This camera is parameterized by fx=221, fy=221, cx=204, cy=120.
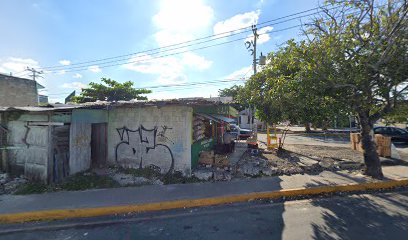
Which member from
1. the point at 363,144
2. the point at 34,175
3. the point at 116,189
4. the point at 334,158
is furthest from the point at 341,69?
the point at 34,175

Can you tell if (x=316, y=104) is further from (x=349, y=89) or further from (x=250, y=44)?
(x=250, y=44)

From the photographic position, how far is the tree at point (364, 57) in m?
6.64

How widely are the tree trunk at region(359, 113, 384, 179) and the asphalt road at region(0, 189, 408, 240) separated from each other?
207cm

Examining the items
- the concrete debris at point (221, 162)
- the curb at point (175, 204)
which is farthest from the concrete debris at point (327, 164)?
the concrete debris at point (221, 162)

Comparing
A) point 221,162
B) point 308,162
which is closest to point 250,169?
point 221,162

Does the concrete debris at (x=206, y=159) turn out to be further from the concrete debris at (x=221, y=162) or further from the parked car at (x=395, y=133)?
the parked car at (x=395, y=133)

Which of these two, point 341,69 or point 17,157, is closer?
point 341,69

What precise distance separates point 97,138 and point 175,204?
208 inches

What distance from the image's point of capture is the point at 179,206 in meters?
5.89

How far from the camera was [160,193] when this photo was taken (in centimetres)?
657

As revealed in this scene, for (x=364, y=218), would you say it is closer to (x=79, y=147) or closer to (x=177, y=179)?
(x=177, y=179)

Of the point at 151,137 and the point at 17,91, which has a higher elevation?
the point at 17,91

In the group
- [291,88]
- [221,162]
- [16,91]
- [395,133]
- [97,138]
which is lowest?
[221,162]

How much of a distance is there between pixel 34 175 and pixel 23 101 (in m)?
13.8
